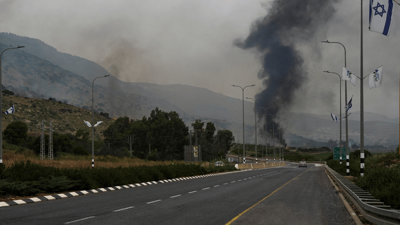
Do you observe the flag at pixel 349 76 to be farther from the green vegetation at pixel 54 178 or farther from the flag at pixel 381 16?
the green vegetation at pixel 54 178

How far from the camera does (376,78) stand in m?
24.7

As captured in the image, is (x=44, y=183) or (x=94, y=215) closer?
(x=94, y=215)

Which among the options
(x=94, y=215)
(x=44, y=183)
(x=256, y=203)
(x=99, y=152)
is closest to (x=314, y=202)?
(x=256, y=203)

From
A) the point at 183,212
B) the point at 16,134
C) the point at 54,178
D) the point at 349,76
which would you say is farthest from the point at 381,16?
the point at 16,134

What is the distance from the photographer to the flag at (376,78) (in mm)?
24391

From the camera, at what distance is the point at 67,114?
164375 millimetres

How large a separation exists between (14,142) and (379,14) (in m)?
98.0

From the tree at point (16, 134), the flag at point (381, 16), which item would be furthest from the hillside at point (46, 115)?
the flag at point (381, 16)

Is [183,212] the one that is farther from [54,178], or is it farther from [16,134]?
[16,134]

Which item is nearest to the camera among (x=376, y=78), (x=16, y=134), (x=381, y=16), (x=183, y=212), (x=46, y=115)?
(x=183, y=212)

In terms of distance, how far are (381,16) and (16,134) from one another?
97.9m

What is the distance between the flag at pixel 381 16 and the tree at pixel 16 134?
9464cm

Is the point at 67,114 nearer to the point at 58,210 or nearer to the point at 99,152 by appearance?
the point at 99,152

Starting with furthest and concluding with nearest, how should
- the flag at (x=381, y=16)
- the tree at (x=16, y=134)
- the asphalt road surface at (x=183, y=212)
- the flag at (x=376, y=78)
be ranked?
1. the tree at (x=16, y=134)
2. the flag at (x=376, y=78)
3. the flag at (x=381, y=16)
4. the asphalt road surface at (x=183, y=212)
